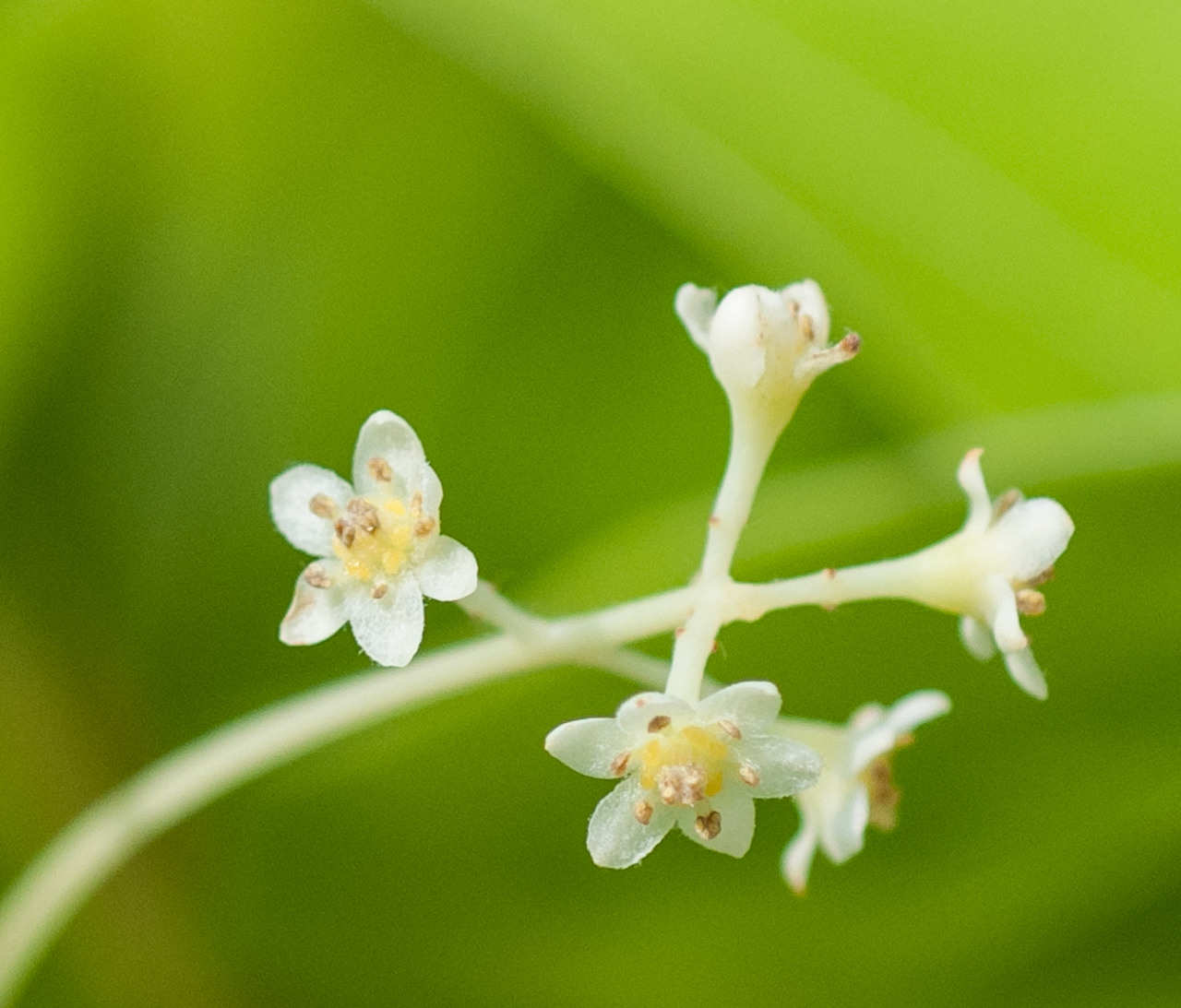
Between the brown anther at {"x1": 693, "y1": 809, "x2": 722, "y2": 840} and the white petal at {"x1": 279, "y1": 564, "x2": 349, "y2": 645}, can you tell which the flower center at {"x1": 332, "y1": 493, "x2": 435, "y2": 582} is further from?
the brown anther at {"x1": 693, "y1": 809, "x2": 722, "y2": 840}

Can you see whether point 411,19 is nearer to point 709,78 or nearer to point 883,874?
point 709,78

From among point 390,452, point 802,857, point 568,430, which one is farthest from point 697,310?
point 568,430

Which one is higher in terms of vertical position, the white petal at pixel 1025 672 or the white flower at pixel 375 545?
the white flower at pixel 375 545

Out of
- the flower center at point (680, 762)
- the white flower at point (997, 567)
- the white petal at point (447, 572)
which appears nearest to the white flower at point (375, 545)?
the white petal at point (447, 572)

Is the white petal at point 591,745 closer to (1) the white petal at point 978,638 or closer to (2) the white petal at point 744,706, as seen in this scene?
(2) the white petal at point 744,706

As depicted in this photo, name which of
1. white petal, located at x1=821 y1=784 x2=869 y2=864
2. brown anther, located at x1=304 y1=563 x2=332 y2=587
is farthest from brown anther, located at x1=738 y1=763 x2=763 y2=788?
brown anther, located at x1=304 y1=563 x2=332 y2=587
